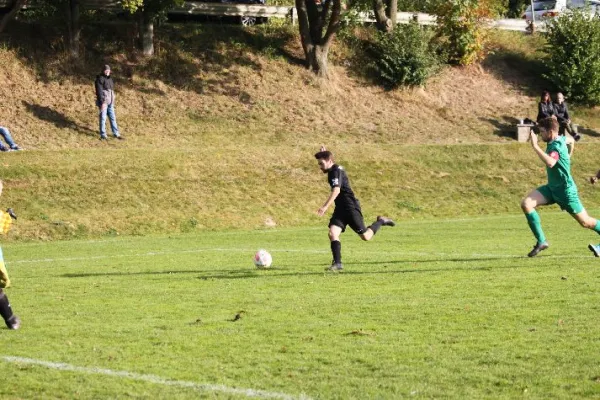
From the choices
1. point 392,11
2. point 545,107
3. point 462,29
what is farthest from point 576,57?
point 545,107

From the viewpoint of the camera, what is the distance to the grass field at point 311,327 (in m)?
8.45

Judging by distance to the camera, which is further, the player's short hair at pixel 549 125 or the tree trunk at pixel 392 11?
the tree trunk at pixel 392 11

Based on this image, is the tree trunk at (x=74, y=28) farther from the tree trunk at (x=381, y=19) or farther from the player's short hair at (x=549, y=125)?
the player's short hair at (x=549, y=125)

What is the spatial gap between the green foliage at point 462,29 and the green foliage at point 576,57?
3.10m

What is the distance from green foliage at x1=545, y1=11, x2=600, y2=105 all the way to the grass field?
28.7 metres

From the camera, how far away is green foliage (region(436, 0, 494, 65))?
4603cm

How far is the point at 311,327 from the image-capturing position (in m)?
11.0

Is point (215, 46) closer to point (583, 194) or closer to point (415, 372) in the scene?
point (583, 194)

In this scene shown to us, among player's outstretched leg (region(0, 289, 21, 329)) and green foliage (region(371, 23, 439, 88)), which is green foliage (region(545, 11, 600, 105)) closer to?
green foliage (region(371, 23, 439, 88))

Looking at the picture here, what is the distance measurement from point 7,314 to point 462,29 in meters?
38.3

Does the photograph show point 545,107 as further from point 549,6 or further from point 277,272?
point 549,6

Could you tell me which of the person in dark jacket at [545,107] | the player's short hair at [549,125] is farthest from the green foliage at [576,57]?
the player's short hair at [549,125]

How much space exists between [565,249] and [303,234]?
27.2ft

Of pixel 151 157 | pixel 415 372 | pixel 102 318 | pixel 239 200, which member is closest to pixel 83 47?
pixel 151 157
